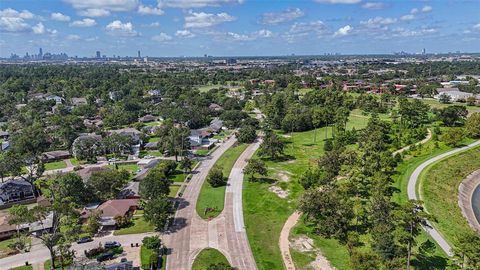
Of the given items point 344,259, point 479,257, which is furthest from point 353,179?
point 479,257

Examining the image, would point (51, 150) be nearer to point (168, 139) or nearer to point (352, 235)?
point (168, 139)

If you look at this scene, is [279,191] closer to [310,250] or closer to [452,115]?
[310,250]

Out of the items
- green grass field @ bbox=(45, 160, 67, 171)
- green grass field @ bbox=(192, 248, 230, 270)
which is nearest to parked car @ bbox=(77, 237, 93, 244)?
green grass field @ bbox=(192, 248, 230, 270)

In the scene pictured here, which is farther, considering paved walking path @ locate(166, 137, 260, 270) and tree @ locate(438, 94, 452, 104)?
tree @ locate(438, 94, 452, 104)

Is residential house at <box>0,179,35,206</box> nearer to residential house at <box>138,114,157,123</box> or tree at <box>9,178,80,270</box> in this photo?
tree at <box>9,178,80,270</box>

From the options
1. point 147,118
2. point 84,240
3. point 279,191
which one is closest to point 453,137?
point 279,191

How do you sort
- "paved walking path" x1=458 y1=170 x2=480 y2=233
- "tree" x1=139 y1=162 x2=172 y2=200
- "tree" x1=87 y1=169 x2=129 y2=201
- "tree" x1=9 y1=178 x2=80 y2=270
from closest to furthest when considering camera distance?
"tree" x1=9 y1=178 x2=80 y2=270
"tree" x1=139 y1=162 x2=172 y2=200
"paved walking path" x1=458 y1=170 x2=480 y2=233
"tree" x1=87 y1=169 x2=129 y2=201

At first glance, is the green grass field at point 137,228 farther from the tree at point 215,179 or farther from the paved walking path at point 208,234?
the tree at point 215,179
